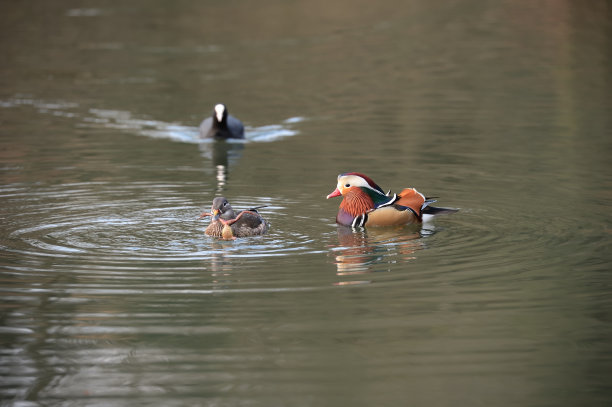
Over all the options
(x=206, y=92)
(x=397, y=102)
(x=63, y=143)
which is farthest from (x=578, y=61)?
(x=63, y=143)

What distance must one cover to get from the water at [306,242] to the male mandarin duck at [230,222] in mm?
166

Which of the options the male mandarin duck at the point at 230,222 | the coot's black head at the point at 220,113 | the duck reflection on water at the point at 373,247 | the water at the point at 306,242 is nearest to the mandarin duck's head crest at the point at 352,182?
the water at the point at 306,242

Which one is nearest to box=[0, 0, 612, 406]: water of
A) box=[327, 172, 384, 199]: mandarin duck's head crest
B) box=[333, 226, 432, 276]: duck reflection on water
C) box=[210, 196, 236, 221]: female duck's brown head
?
box=[333, 226, 432, 276]: duck reflection on water

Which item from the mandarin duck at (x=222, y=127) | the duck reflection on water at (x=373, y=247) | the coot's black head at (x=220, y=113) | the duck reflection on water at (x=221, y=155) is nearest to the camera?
the duck reflection on water at (x=373, y=247)

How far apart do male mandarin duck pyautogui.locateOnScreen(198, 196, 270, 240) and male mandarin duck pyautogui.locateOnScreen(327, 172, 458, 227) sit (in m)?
1.39

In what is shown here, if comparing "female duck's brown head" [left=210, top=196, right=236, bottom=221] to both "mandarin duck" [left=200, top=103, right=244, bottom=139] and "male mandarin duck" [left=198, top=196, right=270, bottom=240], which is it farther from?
"mandarin duck" [left=200, top=103, right=244, bottom=139]

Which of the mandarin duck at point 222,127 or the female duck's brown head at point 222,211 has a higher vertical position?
the mandarin duck at point 222,127

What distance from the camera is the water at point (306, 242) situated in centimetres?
772

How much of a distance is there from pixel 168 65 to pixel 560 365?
84.1 ft

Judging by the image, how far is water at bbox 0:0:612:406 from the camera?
7.72 m

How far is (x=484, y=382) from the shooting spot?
7480mm

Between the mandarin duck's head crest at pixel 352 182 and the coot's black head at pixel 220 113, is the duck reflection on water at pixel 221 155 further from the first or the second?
the mandarin duck's head crest at pixel 352 182

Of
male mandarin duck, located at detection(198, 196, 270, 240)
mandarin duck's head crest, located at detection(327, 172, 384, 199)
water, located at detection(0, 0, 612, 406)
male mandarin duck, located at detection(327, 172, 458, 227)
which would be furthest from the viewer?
mandarin duck's head crest, located at detection(327, 172, 384, 199)

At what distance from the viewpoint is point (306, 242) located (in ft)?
39.0
